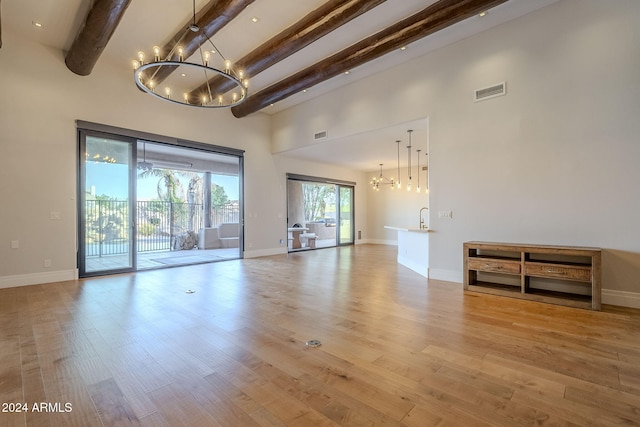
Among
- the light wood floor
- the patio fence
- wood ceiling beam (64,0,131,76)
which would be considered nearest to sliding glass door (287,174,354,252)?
the patio fence

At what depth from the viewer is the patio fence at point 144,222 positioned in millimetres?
5781

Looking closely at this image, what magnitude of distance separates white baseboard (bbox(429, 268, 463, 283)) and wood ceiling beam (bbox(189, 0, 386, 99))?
425cm

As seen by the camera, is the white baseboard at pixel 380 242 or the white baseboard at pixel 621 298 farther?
the white baseboard at pixel 380 242

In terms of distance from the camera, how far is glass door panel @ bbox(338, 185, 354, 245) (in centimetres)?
1109

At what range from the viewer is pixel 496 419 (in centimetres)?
163

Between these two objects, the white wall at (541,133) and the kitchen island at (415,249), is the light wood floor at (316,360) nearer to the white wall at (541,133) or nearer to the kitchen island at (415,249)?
the white wall at (541,133)

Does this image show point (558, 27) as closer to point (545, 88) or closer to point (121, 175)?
point (545, 88)

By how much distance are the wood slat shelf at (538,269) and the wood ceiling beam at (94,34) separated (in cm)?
601

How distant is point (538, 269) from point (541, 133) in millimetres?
1954

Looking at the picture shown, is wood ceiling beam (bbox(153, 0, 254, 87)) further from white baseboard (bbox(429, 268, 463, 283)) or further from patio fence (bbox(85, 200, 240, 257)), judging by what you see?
white baseboard (bbox(429, 268, 463, 283))

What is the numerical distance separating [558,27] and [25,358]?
7085 millimetres

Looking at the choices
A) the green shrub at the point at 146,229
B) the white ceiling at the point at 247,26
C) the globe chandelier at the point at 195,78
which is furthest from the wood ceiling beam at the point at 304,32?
the green shrub at the point at 146,229

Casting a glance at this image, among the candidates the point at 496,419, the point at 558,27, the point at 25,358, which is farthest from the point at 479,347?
the point at 558,27

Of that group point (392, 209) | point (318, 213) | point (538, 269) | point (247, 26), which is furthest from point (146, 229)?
point (538, 269)
